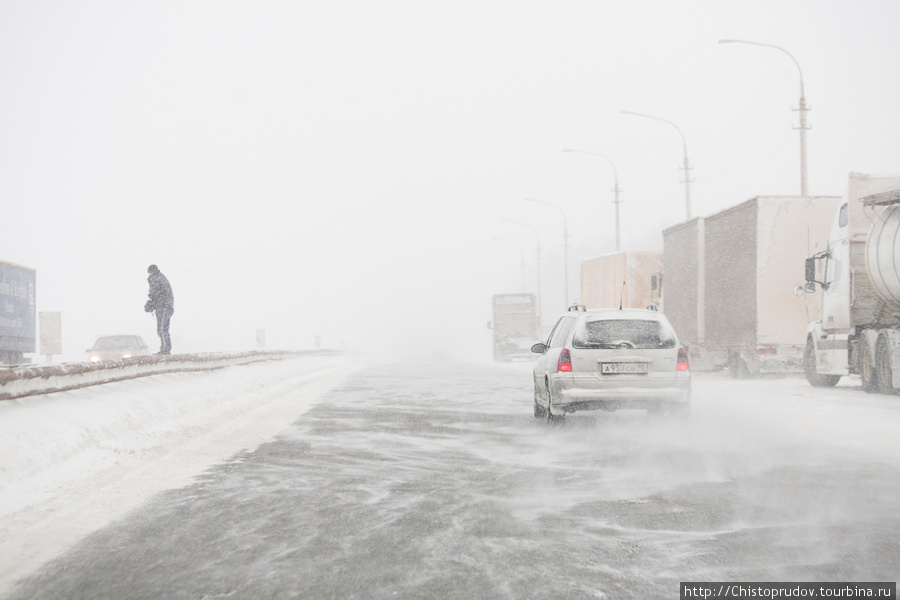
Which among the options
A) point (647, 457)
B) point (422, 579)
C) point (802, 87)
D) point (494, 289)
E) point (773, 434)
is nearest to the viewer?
point (422, 579)

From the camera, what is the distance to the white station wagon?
1218 centimetres

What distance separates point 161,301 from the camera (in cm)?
2000

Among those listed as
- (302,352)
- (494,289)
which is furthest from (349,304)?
(302,352)

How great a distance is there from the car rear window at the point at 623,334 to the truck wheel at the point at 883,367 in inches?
255

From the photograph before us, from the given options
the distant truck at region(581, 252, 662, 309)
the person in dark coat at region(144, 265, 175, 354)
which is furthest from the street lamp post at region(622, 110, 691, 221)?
the person in dark coat at region(144, 265, 175, 354)

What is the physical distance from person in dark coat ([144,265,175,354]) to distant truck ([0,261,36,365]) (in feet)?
27.0

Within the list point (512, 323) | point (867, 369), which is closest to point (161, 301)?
point (867, 369)

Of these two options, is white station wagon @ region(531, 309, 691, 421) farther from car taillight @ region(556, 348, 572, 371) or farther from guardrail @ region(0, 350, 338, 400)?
guardrail @ region(0, 350, 338, 400)

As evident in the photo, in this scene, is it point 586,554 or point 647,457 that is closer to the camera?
point 586,554

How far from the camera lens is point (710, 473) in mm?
8062

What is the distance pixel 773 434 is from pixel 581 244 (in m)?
168

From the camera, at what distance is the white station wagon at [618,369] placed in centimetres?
1218

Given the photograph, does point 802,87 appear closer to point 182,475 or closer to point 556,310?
point 182,475

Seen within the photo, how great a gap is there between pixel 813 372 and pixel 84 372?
14.9 metres
